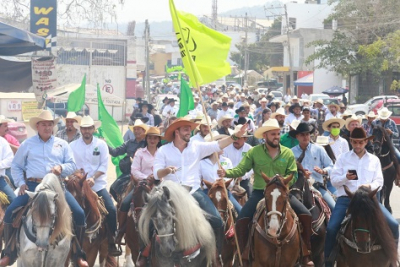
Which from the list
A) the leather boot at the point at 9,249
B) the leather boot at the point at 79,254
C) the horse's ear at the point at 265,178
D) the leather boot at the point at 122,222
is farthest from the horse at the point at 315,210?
the leather boot at the point at 9,249

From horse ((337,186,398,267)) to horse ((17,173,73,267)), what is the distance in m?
3.52

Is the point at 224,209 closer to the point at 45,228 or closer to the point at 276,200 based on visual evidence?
the point at 276,200

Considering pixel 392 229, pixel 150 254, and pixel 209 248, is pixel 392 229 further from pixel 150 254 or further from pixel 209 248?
pixel 150 254

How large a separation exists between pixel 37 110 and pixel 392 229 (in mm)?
13411

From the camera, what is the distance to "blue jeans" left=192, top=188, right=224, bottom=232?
9.85 m

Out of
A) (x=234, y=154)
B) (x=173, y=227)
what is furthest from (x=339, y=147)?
(x=173, y=227)

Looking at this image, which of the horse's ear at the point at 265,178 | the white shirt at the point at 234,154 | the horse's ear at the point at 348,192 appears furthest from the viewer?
the white shirt at the point at 234,154

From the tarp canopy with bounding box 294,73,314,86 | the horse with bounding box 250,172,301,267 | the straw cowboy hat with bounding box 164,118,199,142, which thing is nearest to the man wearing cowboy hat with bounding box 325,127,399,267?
the horse with bounding box 250,172,301,267

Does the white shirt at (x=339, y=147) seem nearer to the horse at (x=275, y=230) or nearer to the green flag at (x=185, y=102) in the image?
the horse at (x=275, y=230)

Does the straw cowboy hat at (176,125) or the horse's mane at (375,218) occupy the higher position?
the straw cowboy hat at (176,125)

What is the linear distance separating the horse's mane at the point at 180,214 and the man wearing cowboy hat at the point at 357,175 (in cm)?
175

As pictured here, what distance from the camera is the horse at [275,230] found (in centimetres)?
912

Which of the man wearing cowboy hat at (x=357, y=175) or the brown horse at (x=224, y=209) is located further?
the brown horse at (x=224, y=209)

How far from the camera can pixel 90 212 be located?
11453 millimetres
